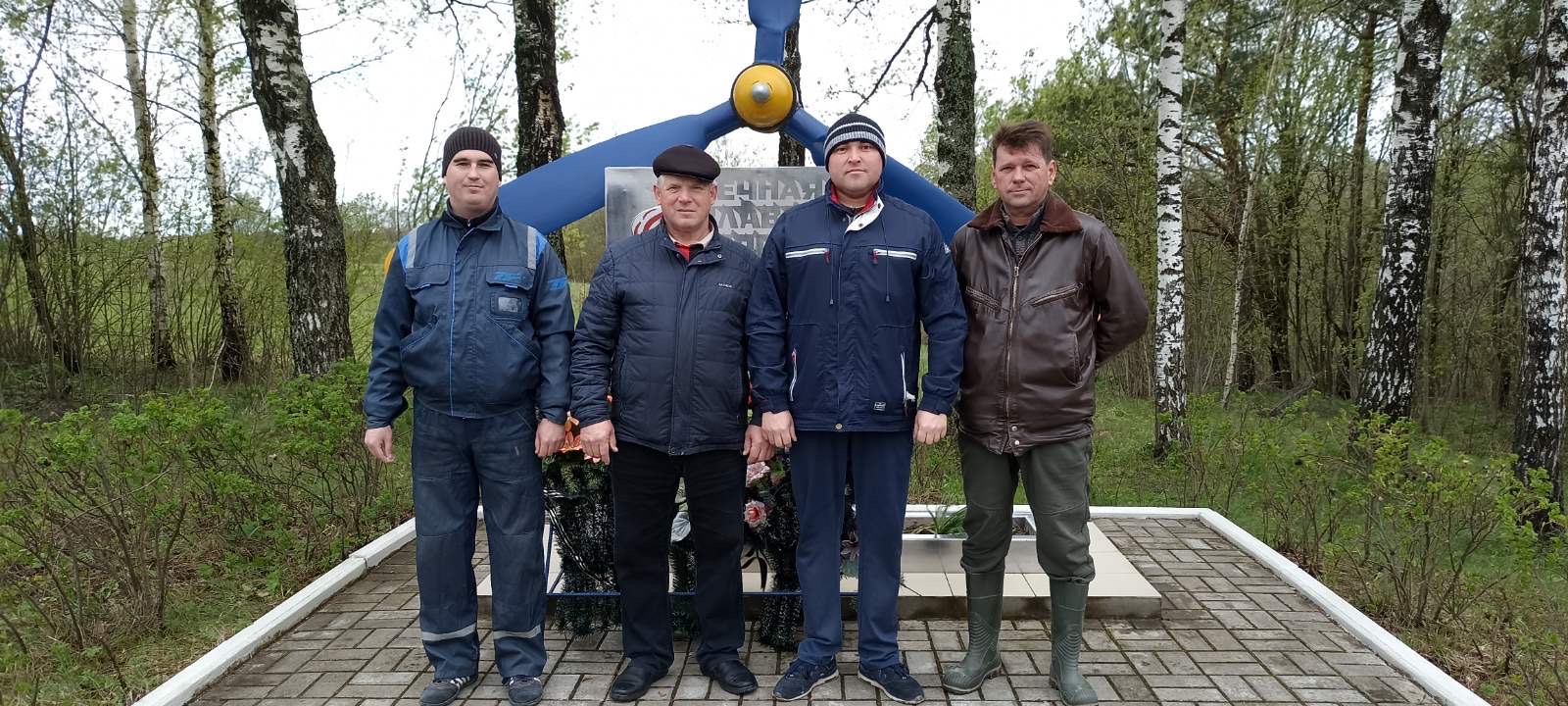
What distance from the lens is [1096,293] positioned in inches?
113

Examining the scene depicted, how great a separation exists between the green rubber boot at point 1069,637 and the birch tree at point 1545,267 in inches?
180

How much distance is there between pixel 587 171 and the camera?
371 centimetres

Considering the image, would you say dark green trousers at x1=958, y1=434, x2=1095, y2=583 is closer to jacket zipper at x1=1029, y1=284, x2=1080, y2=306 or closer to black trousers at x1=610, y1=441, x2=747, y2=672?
jacket zipper at x1=1029, y1=284, x2=1080, y2=306

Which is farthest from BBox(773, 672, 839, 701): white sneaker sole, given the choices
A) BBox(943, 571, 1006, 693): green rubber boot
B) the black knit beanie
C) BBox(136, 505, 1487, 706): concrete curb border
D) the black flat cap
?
the black knit beanie

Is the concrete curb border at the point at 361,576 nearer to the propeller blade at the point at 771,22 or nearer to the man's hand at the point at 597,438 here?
the man's hand at the point at 597,438

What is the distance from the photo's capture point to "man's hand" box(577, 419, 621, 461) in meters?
2.81

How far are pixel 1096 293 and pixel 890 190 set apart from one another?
1.14 meters

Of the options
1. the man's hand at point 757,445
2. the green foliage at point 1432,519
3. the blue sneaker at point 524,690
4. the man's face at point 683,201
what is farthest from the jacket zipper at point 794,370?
the green foliage at point 1432,519

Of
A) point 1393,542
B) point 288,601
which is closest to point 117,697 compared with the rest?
point 288,601

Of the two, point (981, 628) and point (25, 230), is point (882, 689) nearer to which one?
point (981, 628)

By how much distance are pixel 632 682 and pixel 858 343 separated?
4.38 ft

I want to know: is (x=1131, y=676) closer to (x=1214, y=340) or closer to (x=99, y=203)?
(x=99, y=203)

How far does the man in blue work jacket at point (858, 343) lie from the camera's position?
2793mm

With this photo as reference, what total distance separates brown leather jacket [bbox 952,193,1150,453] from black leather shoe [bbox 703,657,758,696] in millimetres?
1103
